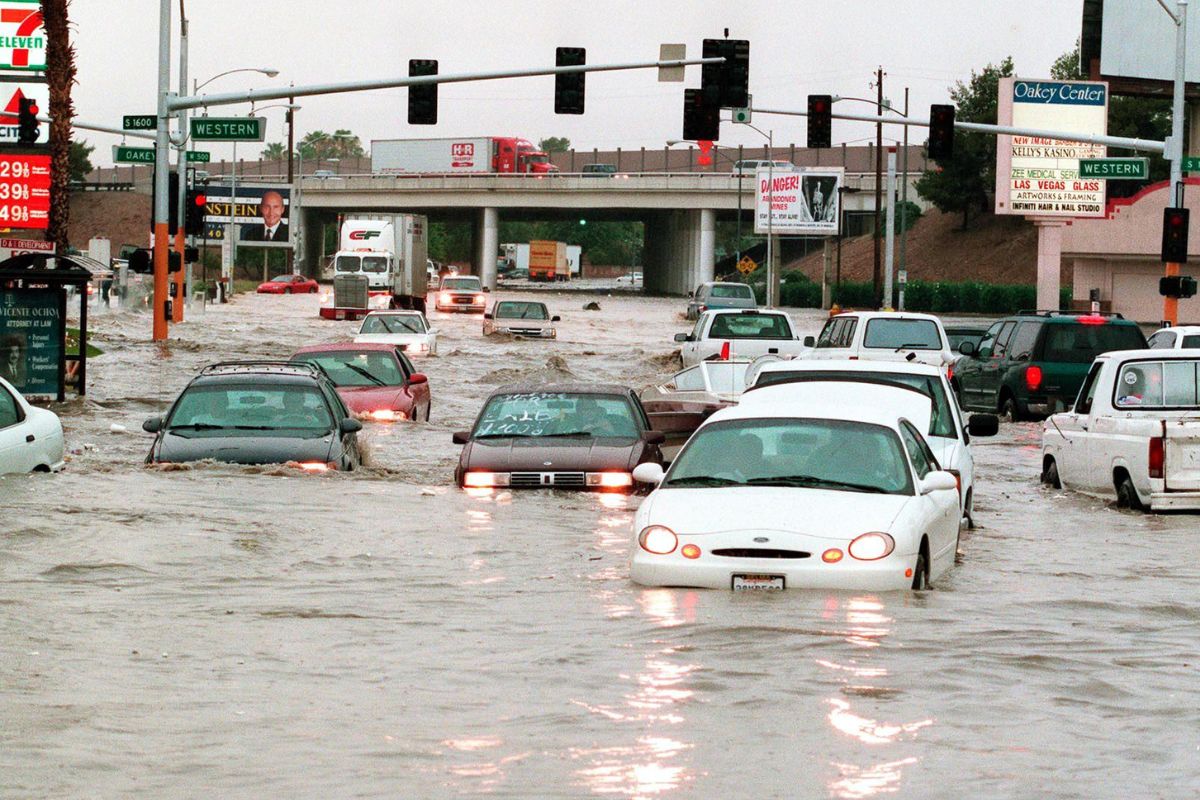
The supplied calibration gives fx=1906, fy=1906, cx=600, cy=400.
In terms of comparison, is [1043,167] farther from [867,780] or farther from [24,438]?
[867,780]

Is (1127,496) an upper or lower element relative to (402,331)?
lower

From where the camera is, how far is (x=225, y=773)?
7.77 m

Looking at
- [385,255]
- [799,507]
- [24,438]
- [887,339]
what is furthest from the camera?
[385,255]

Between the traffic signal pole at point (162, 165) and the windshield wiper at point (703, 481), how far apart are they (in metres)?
28.7

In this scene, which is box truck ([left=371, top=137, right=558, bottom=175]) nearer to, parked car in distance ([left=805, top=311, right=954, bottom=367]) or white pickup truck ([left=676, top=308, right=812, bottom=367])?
white pickup truck ([left=676, top=308, right=812, bottom=367])

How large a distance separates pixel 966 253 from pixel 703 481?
99.1m

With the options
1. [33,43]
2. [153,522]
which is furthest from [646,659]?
[33,43]

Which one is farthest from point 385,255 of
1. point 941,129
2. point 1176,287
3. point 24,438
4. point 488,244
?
point 24,438

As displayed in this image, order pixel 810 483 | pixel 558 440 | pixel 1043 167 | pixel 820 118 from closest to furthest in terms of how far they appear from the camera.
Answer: pixel 810 483 < pixel 558 440 < pixel 820 118 < pixel 1043 167

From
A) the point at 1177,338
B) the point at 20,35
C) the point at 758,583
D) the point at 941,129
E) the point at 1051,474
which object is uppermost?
the point at 20,35

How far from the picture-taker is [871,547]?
38.3ft

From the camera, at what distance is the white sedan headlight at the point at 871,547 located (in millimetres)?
11648

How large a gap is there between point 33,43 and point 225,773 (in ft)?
128

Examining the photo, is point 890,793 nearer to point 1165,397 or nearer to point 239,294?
point 1165,397
